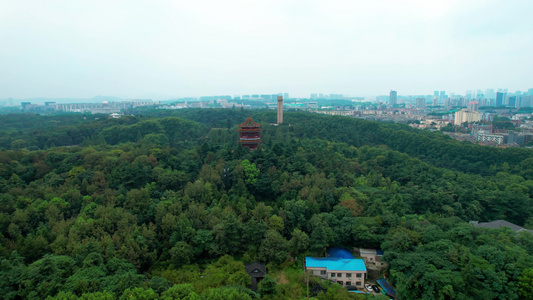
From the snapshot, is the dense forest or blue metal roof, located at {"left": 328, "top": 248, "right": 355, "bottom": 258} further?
blue metal roof, located at {"left": 328, "top": 248, "right": 355, "bottom": 258}

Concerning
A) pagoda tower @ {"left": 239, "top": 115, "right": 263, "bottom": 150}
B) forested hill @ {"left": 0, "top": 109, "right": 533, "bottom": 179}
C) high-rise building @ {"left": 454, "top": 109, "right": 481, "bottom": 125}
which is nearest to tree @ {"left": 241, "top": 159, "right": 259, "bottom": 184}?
pagoda tower @ {"left": 239, "top": 115, "right": 263, "bottom": 150}

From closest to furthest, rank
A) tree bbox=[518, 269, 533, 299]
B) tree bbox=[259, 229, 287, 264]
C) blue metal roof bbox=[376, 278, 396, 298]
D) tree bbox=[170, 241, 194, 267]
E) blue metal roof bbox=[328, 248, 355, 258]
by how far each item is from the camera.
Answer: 1. tree bbox=[518, 269, 533, 299]
2. blue metal roof bbox=[376, 278, 396, 298]
3. tree bbox=[170, 241, 194, 267]
4. tree bbox=[259, 229, 287, 264]
5. blue metal roof bbox=[328, 248, 355, 258]

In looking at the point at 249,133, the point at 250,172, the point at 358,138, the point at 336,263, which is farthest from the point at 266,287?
the point at 358,138

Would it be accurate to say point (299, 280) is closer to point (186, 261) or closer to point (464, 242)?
point (186, 261)

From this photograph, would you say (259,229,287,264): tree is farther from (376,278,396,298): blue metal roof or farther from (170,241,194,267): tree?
(376,278,396,298): blue metal roof

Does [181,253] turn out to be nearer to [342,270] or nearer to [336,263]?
[336,263]

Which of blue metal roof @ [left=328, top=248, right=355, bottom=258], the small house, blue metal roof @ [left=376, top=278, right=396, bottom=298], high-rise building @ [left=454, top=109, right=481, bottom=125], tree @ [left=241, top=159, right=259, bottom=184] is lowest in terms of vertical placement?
blue metal roof @ [left=376, top=278, right=396, bottom=298]

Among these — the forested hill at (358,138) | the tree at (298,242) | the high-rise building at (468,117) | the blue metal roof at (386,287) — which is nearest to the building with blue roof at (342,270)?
the blue metal roof at (386,287)
